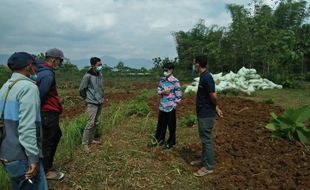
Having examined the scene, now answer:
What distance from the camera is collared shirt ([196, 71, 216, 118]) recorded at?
20.3 ft

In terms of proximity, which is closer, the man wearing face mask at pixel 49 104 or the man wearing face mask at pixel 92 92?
the man wearing face mask at pixel 49 104

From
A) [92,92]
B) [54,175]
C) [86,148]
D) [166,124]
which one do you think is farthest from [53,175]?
[166,124]

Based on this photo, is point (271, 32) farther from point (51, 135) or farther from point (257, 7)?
point (51, 135)

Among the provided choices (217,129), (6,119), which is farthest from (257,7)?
(6,119)

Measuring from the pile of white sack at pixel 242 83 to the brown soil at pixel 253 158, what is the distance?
8202mm

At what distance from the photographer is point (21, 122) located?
3.64 m

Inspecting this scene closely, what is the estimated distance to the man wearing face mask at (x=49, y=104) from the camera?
5598 mm

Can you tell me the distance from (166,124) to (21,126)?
4117 millimetres

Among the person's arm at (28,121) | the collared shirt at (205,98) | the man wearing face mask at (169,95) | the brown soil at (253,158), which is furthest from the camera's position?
the man wearing face mask at (169,95)

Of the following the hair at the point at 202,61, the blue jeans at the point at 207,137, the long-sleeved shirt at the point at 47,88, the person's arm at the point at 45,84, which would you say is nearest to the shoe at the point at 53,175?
the long-sleeved shirt at the point at 47,88

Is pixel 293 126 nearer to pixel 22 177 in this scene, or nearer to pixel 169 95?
pixel 169 95

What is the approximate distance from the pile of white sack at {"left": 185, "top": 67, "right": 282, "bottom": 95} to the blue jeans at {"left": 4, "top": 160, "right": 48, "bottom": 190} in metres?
14.2

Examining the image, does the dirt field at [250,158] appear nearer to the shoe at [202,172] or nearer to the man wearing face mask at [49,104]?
the shoe at [202,172]

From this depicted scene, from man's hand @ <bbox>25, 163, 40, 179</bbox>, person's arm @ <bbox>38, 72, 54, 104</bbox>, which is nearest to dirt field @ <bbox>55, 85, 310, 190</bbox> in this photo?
person's arm @ <bbox>38, 72, 54, 104</bbox>
